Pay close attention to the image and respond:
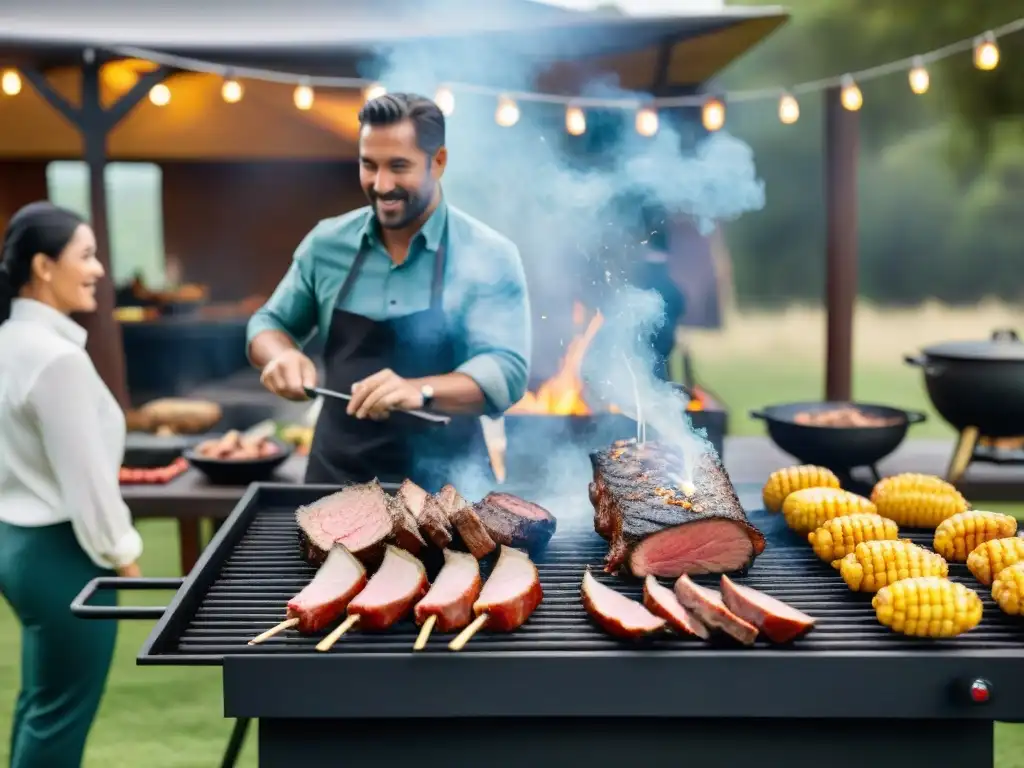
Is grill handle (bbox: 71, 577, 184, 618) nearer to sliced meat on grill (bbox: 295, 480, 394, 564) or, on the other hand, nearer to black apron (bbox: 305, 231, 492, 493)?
sliced meat on grill (bbox: 295, 480, 394, 564)

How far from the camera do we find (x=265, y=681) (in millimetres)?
2137

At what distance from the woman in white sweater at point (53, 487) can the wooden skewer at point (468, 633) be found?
1.69 meters

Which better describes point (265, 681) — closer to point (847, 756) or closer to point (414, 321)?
point (847, 756)

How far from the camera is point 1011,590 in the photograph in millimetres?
2383

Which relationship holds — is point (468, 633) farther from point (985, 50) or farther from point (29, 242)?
point (985, 50)

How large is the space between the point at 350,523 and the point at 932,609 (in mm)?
1573

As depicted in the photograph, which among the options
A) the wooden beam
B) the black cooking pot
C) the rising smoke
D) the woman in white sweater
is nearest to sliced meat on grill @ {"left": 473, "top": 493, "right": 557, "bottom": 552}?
the woman in white sweater

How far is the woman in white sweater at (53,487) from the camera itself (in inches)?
130

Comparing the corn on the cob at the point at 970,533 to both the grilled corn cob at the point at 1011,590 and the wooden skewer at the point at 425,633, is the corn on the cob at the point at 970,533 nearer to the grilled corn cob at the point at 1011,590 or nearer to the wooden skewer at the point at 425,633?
Answer: the grilled corn cob at the point at 1011,590

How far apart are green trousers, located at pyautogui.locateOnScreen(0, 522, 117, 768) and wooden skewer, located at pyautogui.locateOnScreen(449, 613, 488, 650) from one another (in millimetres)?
1817

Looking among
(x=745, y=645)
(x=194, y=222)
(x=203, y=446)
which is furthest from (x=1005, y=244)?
(x=745, y=645)

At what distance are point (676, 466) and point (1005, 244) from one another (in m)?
27.2

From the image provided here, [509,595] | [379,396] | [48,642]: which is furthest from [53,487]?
[509,595]

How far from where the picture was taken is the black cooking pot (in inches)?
189
